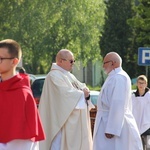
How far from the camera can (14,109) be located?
582 centimetres

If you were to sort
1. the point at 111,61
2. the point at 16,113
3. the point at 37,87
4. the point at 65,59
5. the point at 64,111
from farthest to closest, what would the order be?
the point at 37,87, the point at 64,111, the point at 65,59, the point at 111,61, the point at 16,113

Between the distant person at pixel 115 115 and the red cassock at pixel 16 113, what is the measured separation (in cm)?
368

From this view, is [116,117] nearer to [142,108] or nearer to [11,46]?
[11,46]

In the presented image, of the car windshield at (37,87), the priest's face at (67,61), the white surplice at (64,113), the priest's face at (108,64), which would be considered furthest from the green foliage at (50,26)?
the priest's face at (108,64)

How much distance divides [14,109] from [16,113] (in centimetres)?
4

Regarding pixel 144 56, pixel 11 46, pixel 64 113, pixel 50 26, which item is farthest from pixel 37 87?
pixel 50 26

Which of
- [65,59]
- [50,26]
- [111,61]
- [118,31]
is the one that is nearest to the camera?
[111,61]

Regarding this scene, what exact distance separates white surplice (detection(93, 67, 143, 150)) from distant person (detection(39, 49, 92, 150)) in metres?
0.62

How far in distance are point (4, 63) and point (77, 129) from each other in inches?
186

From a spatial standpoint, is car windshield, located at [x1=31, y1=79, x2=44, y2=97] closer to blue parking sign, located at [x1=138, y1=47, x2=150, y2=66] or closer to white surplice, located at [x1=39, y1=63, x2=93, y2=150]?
blue parking sign, located at [x1=138, y1=47, x2=150, y2=66]

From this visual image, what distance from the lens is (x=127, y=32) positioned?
50.7 m

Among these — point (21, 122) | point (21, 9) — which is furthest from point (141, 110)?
point (21, 9)

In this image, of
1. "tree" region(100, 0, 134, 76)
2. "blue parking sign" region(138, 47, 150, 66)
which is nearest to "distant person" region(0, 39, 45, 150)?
"blue parking sign" region(138, 47, 150, 66)

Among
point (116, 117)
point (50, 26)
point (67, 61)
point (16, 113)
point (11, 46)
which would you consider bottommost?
point (50, 26)
